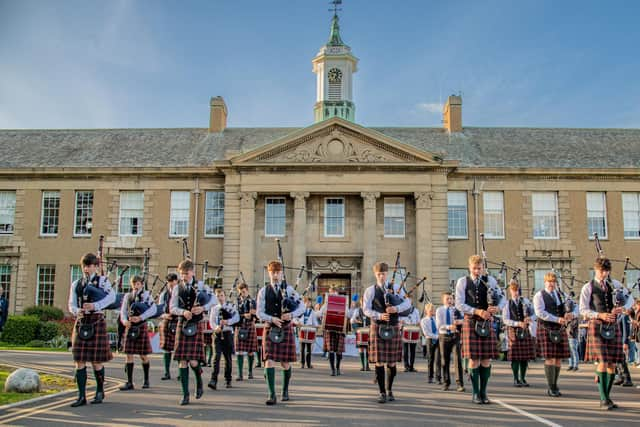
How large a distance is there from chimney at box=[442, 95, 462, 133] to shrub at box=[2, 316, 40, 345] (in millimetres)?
23640

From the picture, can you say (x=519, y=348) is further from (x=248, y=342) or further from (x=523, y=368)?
(x=248, y=342)

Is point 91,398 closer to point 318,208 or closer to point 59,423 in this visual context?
point 59,423

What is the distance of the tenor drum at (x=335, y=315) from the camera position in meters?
16.9

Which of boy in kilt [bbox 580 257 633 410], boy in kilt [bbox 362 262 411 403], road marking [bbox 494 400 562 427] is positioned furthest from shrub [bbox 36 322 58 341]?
boy in kilt [bbox 580 257 633 410]

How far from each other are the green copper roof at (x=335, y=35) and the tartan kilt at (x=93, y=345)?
1303 inches

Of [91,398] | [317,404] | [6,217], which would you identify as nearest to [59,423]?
[91,398]

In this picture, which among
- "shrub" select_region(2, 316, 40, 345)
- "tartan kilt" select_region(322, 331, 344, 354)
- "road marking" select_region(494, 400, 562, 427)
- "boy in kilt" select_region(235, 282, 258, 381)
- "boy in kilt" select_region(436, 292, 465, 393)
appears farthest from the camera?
"shrub" select_region(2, 316, 40, 345)

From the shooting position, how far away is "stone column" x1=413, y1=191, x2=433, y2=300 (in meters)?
29.7

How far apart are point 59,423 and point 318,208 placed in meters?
23.4

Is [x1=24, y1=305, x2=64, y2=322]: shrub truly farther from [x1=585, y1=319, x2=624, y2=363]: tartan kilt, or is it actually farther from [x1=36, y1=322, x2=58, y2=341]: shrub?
[x1=585, y1=319, x2=624, y2=363]: tartan kilt

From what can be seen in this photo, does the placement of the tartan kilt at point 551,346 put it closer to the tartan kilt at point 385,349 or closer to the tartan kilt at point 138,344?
the tartan kilt at point 385,349

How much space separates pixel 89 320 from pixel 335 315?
8.12m

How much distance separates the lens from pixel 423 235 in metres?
30.1

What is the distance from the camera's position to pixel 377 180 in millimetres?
30641
